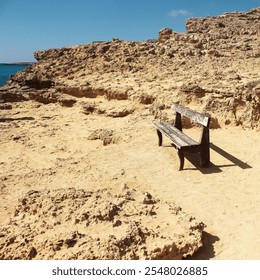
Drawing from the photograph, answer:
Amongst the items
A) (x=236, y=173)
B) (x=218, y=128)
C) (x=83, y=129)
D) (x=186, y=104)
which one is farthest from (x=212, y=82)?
(x=236, y=173)

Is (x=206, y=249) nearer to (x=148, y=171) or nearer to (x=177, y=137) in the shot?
(x=148, y=171)

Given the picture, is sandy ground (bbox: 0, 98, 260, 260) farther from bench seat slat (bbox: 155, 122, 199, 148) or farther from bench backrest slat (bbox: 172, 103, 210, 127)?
bench backrest slat (bbox: 172, 103, 210, 127)

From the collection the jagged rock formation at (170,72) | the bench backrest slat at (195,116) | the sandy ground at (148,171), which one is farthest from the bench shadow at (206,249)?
the jagged rock formation at (170,72)

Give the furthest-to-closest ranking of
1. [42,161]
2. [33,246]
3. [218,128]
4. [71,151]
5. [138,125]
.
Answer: [138,125]
[218,128]
[71,151]
[42,161]
[33,246]

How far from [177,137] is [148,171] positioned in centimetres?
105

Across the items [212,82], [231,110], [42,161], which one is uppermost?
[212,82]

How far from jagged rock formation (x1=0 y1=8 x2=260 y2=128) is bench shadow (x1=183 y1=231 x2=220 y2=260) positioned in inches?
188

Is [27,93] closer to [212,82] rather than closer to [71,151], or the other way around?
[71,151]

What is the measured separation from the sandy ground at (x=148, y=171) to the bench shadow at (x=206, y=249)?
0.04 ft

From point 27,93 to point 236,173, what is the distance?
10444 millimetres

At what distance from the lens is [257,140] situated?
6.99 metres

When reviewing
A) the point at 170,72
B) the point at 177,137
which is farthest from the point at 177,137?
the point at 170,72

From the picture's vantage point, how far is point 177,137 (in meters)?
6.30

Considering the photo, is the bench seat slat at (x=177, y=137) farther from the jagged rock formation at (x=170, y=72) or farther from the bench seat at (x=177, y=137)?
the jagged rock formation at (x=170, y=72)
